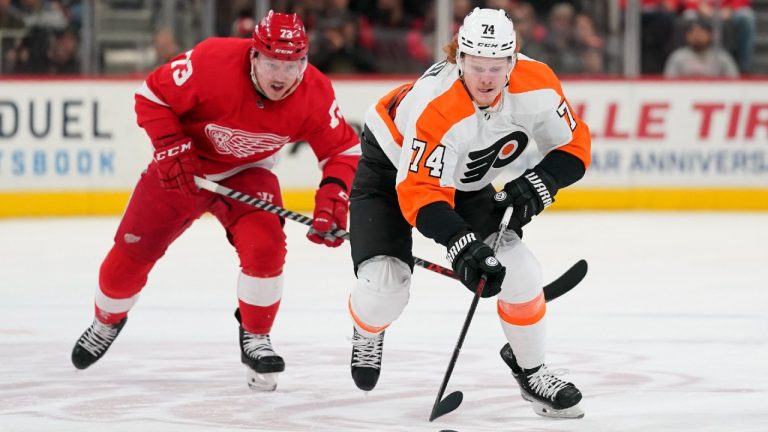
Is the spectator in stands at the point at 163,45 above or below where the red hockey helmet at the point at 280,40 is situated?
below

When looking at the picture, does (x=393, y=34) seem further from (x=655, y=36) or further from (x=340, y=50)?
(x=655, y=36)

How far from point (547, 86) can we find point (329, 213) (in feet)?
2.83

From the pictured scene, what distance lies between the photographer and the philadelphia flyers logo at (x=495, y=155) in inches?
148

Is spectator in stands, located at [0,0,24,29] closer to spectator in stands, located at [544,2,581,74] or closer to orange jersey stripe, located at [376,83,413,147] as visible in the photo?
spectator in stands, located at [544,2,581,74]

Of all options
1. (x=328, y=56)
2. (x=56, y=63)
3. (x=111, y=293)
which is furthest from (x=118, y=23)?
(x=111, y=293)

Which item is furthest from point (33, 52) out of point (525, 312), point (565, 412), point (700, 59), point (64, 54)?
point (565, 412)

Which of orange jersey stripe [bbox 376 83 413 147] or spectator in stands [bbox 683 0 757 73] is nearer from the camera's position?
orange jersey stripe [bbox 376 83 413 147]

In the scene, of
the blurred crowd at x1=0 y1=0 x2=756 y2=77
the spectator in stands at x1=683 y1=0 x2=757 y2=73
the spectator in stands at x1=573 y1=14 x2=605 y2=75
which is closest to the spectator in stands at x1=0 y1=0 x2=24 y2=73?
the blurred crowd at x1=0 y1=0 x2=756 y2=77

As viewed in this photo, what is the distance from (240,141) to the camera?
439 cm

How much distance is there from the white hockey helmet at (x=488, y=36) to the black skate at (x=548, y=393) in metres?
0.85

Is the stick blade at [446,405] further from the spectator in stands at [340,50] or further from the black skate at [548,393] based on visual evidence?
the spectator in stands at [340,50]

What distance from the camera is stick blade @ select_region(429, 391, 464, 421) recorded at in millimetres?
3736

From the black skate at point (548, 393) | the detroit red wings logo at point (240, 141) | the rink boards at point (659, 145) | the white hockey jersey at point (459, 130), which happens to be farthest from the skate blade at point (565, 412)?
the rink boards at point (659, 145)

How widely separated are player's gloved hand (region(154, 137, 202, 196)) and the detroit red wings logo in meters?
0.11
